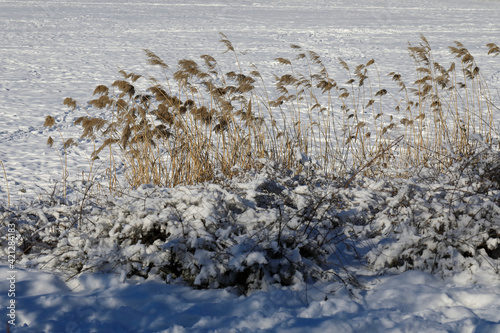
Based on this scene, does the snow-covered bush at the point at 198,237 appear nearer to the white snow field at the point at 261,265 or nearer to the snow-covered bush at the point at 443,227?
the white snow field at the point at 261,265

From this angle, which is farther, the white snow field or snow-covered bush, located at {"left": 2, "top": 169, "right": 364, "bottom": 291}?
snow-covered bush, located at {"left": 2, "top": 169, "right": 364, "bottom": 291}

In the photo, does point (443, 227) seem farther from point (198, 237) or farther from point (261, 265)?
point (198, 237)

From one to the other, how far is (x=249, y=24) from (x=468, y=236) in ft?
57.7

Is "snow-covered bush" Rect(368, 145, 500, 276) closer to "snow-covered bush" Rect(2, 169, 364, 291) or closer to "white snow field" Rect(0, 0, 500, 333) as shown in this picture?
"white snow field" Rect(0, 0, 500, 333)

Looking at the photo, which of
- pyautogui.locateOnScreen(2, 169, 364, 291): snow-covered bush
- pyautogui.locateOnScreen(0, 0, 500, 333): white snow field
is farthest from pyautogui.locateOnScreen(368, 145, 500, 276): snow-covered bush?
pyautogui.locateOnScreen(2, 169, 364, 291): snow-covered bush

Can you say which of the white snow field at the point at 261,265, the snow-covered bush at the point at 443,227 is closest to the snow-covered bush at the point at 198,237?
the white snow field at the point at 261,265

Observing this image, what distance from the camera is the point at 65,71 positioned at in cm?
1112

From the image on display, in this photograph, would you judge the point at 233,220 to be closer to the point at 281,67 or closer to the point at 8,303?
the point at 8,303

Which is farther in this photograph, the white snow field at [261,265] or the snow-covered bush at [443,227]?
the snow-covered bush at [443,227]

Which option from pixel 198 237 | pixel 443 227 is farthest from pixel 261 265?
pixel 443 227

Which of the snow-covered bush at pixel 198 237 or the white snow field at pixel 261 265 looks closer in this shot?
the white snow field at pixel 261 265

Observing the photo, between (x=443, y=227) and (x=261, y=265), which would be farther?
(x=443, y=227)

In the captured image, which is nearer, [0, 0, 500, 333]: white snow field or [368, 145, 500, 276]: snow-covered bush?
[0, 0, 500, 333]: white snow field

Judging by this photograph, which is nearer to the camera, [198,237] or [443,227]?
[198,237]
